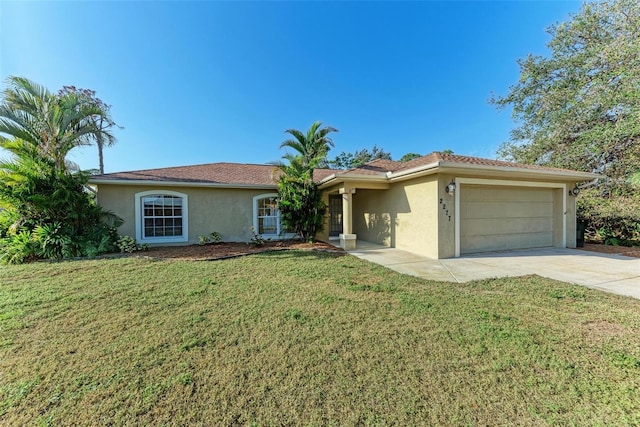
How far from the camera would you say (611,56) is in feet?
34.1

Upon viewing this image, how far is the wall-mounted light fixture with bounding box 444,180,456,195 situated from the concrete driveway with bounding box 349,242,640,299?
2.18 m

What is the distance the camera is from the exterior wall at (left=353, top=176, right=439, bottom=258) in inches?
321

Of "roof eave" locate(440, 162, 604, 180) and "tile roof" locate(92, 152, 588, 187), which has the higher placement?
"tile roof" locate(92, 152, 588, 187)

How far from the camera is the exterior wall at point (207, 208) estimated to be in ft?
32.2

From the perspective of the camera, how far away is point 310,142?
34.4ft

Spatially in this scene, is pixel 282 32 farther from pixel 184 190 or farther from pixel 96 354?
pixel 96 354

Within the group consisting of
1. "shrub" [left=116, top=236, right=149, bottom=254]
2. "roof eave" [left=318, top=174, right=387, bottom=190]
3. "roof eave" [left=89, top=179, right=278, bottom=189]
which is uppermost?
"roof eave" [left=318, top=174, right=387, bottom=190]

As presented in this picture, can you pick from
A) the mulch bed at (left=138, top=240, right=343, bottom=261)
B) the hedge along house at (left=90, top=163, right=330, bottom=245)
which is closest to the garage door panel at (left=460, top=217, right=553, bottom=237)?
the mulch bed at (left=138, top=240, right=343, bottom=261)

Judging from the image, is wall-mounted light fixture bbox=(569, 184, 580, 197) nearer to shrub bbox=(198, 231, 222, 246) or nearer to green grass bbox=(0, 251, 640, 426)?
green grass bbox=(0, 251, 640, 426)

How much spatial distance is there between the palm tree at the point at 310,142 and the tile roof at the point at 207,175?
130cm

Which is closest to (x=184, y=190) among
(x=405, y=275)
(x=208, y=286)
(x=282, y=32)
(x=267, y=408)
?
(x=208, y=286)

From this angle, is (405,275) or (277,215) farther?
(277,215)

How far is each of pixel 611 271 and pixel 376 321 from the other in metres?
7.13

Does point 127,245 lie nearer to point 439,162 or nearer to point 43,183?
point 43,183
